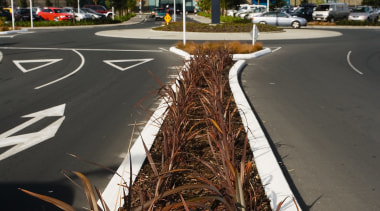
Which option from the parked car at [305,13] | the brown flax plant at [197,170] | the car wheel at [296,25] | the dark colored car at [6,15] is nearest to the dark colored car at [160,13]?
the parked car at [305,13]

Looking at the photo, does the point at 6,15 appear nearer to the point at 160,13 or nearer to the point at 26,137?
the point at 160,13

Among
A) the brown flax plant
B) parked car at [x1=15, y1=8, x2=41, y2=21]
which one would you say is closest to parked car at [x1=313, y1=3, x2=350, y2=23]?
parked car at [x1=15, y1=8, x2=41, y2=21]

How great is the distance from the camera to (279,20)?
141ft

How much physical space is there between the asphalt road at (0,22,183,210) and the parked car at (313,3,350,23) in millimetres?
36113

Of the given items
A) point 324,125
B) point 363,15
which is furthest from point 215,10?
point 324,125

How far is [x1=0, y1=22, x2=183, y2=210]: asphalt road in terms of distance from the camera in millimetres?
5309

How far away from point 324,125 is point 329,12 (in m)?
45.2

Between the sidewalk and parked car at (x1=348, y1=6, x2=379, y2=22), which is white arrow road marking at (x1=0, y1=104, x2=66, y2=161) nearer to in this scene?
the sidewalk

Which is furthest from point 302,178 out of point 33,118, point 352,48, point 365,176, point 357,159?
point 352,48

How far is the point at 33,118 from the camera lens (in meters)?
8.52

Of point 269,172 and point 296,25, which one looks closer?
point 269,172

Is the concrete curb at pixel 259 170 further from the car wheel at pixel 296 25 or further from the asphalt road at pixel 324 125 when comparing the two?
the car wheel at pixel 296 25

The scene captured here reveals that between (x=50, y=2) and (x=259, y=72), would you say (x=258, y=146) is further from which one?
(x=50, y=2)

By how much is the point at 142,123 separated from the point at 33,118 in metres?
2.09
